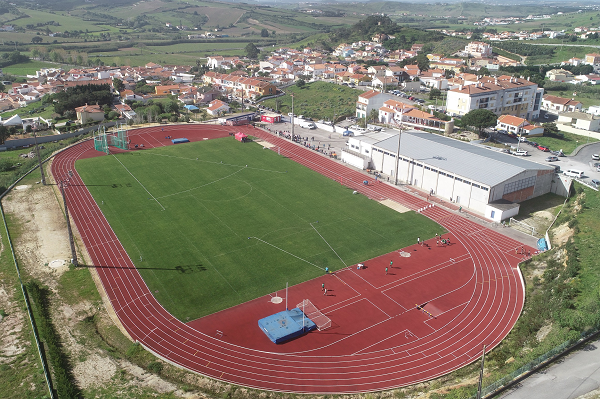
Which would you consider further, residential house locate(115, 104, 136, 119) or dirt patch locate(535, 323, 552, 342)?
residential house locate(115, 104, 136, 119)

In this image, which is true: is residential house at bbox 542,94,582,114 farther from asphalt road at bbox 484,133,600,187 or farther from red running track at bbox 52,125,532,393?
red running track at bbox 52,125,532,393

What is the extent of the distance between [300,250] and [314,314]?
27.9ft

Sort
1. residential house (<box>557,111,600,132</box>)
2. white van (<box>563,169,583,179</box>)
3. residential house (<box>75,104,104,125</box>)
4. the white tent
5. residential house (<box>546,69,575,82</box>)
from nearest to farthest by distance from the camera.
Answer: white van (<box>563,169,583,179</box>) < residential house (<box>557,111,600,132</box>) < the white tent < residential house (<box>75,104,104,125</box>) < residential house (<box>546,69,575,82</box>)

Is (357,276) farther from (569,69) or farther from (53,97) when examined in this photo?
(569,69)

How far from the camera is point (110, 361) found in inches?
985

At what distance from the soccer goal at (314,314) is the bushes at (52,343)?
13306mm

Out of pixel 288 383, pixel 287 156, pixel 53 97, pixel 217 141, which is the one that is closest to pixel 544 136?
pixel 287 156

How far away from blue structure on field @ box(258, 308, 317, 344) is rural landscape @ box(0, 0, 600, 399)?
13 centimetres

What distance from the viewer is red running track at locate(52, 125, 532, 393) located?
24.4 meters

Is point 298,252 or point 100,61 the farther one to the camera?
point 100,61

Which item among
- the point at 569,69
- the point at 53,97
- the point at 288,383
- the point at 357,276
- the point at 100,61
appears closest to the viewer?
the point at 288,383

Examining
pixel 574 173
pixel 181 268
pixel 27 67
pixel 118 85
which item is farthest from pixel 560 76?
pixel 27 67

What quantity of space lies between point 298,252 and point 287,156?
25826 millimetres

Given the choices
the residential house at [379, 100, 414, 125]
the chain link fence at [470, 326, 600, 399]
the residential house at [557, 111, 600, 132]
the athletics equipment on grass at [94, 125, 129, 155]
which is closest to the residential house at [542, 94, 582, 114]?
the residential house at [557, 111, 600, 132]
